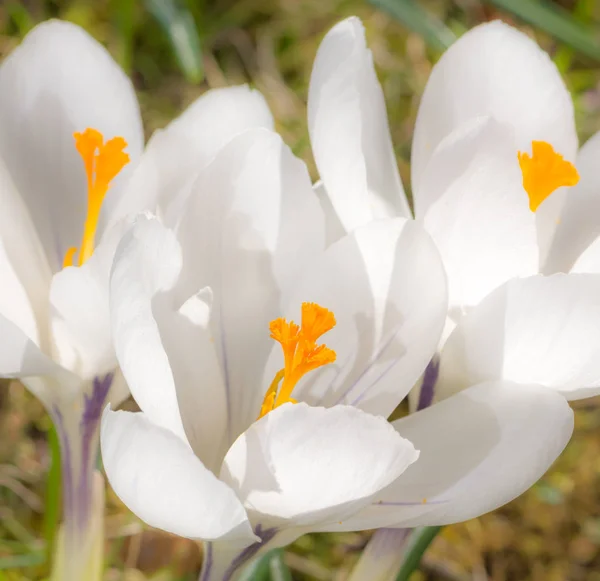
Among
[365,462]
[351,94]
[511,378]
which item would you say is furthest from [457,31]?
[365,462]

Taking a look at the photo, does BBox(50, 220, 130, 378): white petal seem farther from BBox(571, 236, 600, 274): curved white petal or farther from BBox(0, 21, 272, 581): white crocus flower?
BBox(571, 236, 600, 274): curved white petal

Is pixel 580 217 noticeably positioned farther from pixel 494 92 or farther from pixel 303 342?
pixel 303 342

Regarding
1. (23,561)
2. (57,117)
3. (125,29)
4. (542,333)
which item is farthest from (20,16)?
(542,333)

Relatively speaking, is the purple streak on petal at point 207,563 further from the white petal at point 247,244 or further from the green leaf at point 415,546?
the green leaf at point 415,546

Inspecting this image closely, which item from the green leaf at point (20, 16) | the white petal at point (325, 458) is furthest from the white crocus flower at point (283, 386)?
the green leaf at point (20, 16)

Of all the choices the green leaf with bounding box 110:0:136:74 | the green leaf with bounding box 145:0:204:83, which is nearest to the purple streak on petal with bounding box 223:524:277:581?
the green leaf with bounding box 145:0:204:83
